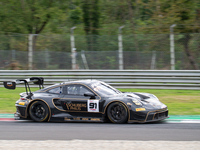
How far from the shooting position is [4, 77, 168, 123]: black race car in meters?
7.46

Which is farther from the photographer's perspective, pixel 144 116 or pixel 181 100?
pixel 181 100

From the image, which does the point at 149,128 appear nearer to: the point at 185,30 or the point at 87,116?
the point at 87,116

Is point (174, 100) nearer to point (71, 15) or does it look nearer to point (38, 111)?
point (38, 111)

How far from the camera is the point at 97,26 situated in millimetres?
21781

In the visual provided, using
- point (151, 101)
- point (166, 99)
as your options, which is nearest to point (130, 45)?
point (166, 99)

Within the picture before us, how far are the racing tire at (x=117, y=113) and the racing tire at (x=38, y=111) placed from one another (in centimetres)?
170

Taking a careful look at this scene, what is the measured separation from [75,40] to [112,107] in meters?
6.81

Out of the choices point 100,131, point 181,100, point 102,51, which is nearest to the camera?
point 100,131

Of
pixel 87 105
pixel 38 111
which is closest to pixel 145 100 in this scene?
pixel 87 105

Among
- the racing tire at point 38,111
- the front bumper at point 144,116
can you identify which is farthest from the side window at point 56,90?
the front bumper at point 144,116

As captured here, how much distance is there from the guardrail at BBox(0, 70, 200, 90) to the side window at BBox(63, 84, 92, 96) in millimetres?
4626

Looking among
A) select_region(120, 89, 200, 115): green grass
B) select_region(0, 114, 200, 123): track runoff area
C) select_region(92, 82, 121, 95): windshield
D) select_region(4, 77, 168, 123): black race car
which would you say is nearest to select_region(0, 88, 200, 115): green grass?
select_region(120, 89, 200, 115): green grass

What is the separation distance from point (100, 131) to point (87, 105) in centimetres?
117

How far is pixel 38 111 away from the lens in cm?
824
